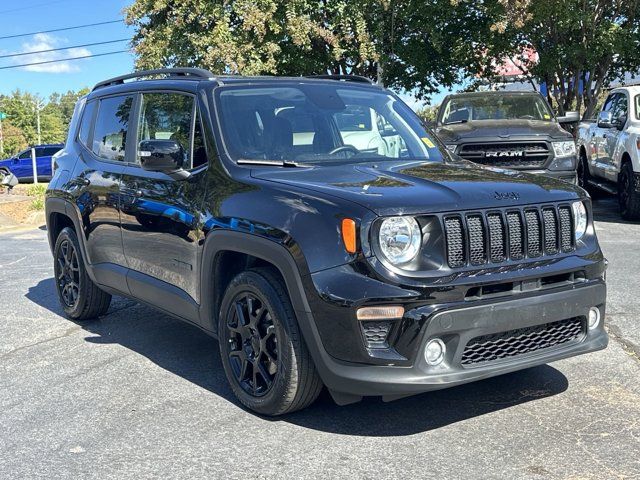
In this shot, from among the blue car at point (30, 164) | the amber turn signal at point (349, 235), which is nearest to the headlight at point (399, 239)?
the amber turn signal at point (349, 235)

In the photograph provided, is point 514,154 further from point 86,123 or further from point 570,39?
point 570,39

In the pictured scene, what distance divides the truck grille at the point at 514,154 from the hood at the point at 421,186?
6.13 meters

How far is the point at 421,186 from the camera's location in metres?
3.88

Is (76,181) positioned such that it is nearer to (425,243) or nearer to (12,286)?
(12,286)

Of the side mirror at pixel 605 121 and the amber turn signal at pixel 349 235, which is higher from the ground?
the side mirror at pixel 605 121

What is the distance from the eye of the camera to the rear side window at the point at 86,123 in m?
6.21

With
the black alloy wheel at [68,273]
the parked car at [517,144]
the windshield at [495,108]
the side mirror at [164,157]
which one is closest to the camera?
the side mirror at [164,157]

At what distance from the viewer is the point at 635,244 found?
942 centimetres

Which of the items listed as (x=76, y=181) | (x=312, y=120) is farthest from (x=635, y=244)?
(x=76, y=181)

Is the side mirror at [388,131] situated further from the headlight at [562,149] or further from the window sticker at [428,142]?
the headlight at [562,149]

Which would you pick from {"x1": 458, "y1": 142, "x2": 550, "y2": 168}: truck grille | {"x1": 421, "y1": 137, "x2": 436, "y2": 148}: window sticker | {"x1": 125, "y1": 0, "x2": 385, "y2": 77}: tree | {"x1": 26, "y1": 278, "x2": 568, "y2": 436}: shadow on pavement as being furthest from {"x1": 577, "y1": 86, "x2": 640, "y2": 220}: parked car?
{"x1": 125, "y1": 0, "x2": 385, "y2": 77}: tree

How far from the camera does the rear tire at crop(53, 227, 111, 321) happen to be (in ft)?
20.4

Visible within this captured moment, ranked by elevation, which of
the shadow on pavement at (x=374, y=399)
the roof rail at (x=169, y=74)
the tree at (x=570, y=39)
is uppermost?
the tree at (x=570, y=39)

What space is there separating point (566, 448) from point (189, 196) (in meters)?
2.48
